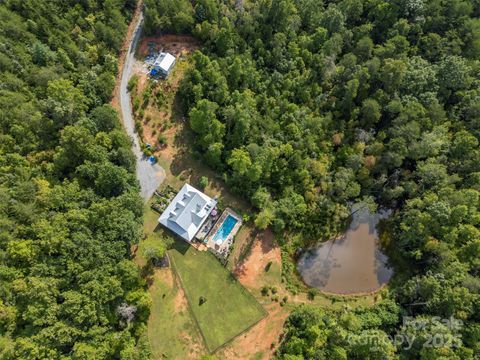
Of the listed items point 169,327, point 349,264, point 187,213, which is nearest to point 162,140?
point 187,213

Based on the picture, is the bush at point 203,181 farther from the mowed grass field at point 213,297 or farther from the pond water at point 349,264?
the pond water at point 349,264

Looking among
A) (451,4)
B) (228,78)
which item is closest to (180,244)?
(228,78)

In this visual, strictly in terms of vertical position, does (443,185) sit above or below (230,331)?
above

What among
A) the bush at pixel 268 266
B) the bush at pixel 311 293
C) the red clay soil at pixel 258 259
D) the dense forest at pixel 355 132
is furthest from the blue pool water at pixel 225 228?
the bush at pixel 311 293

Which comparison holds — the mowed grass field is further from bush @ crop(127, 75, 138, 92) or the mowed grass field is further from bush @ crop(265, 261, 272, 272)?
bush @ crop(127, 75, 138, 92)

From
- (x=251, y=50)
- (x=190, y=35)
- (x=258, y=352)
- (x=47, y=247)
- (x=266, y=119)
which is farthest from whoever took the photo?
(x=190, y=35)

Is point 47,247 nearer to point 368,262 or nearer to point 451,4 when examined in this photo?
point 368,262
